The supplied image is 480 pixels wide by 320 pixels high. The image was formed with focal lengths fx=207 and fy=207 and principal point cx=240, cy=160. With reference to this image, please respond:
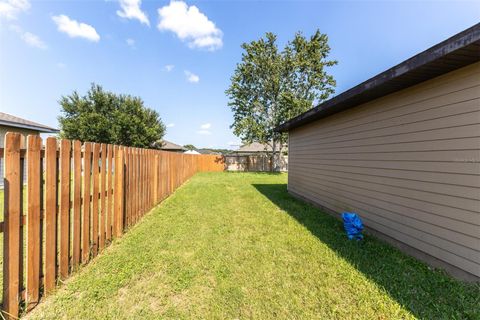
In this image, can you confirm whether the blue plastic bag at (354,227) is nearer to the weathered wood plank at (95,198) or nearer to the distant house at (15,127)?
the weathered wood plank at (95,198)

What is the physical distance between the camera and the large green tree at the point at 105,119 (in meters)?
21.5

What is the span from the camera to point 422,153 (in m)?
2.96

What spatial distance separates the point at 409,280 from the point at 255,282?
1.81m

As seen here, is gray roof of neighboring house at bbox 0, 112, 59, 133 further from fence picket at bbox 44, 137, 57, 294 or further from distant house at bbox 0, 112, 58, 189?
fence picket at bbox 44, 137, 57, 294

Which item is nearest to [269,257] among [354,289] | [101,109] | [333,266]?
[333,266]

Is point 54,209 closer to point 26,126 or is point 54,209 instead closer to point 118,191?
point 118,191

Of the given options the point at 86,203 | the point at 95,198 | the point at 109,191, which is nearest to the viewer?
the point at 86,203

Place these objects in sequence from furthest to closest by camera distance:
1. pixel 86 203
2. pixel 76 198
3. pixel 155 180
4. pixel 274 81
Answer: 1. pixel 274 81
2. pixel 155 180
3. pixel 86 203
4. pixel 76 198

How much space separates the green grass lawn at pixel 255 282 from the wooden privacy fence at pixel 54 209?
0.22 m

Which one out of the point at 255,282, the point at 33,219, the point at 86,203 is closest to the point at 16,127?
the point at 86,203

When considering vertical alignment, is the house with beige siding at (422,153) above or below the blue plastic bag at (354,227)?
above

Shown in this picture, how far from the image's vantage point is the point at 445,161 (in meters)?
2.66

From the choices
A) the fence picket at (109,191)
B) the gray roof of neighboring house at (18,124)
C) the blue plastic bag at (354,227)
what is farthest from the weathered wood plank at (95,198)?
the gray roof of neighboring house at (18,124)

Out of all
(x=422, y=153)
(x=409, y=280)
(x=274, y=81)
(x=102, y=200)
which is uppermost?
(x=274, y=81)
